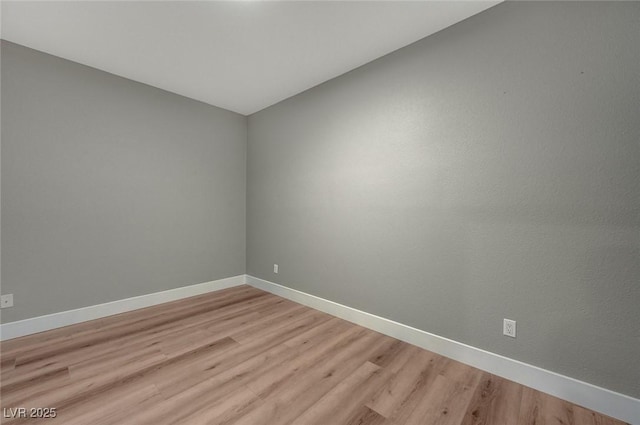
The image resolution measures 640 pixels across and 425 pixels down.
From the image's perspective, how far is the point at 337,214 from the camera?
2740 millimetres

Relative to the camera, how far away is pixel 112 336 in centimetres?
226

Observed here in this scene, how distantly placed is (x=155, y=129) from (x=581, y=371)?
14.1ft

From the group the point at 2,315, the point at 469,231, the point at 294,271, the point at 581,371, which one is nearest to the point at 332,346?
the point at 294,271

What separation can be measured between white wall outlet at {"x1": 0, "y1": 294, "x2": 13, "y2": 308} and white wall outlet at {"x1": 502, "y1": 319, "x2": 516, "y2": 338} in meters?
3.99

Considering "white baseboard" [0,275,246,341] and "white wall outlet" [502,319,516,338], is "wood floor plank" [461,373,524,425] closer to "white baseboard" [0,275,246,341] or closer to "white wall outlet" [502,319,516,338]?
"white wall outlet" [502,319,516,338]

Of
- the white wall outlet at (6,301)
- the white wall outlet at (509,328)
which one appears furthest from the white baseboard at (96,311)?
the white wall outlet at (509,328)

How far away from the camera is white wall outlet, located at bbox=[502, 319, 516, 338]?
66.6 inches

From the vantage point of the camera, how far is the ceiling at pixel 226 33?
1792mm

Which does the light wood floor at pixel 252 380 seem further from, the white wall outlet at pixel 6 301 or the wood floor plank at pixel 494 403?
the white wall outlet at pixel 6 301

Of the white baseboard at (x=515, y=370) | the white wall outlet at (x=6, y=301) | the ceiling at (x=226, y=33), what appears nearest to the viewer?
the white baseboard at (x=515, y=370)

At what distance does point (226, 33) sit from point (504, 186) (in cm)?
245

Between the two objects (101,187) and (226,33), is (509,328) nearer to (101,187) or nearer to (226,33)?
(226,33)

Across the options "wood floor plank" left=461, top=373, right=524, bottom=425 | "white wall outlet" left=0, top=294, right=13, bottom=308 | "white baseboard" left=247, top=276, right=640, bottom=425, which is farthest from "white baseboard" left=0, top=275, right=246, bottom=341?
"wood floor plank" left=461, top=373, right=524, bottom=425

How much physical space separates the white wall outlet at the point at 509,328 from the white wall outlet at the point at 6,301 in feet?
13.1
